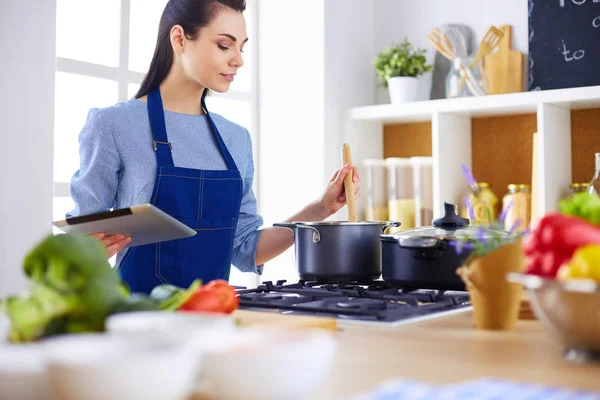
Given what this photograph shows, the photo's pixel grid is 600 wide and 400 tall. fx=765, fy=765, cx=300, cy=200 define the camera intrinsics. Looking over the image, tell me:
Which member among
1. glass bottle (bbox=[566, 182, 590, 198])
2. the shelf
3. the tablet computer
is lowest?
the tablet computer

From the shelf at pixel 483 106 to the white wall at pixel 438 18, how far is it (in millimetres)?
236

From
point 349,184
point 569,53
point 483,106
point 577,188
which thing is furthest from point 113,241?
point 569,53

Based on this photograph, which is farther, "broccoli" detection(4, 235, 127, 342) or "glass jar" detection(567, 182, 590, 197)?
"glass jar" detection(567, 182, 590, 197)

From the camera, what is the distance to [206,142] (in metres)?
2.48

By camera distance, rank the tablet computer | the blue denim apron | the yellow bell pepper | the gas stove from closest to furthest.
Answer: the yellow bell pepper < the gas stove < the tablet computer < the blue denim apron

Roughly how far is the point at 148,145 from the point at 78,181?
9.2 inches

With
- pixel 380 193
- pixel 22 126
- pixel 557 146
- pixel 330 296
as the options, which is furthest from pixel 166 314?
pixel 380 193

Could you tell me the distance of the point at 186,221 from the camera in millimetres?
2285

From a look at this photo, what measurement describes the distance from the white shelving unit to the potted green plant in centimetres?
8

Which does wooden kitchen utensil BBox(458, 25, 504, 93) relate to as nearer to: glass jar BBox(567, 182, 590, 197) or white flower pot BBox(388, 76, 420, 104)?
white flower pot BBox(388, 76, 420, 104)

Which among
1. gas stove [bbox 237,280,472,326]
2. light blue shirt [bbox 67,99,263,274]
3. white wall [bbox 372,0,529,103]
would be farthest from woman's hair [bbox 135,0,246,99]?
white wall [bbox 372,0,529,103]

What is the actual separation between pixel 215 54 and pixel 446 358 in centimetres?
158

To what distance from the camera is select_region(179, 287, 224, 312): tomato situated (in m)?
1.09

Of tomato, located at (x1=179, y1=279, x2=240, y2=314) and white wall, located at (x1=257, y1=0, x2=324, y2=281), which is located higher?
white wall, located at (x1=257, y1=0, x2=324, y2=281)
